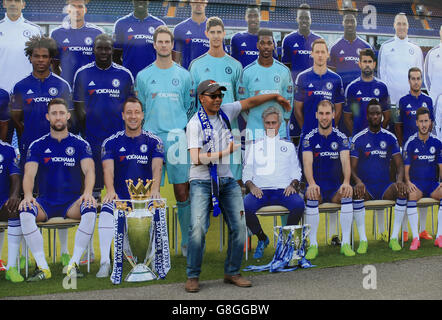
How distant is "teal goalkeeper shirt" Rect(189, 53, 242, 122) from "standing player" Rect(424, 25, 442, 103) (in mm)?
2557

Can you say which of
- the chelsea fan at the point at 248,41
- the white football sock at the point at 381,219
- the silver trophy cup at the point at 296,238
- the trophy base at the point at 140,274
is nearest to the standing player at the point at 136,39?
the chelsea fan at the point at 248,41

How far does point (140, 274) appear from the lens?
Answer: 4469mm

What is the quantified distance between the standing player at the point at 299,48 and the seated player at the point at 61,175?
2.29 meters

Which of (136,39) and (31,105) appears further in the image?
(136,39)

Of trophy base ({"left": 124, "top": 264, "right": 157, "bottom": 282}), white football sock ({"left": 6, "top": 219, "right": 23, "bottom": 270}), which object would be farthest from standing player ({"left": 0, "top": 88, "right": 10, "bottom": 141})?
trophy base ({"left": 124, "top": 264, "right": 157, "bottom": 282})

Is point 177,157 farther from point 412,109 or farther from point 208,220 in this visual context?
point 412,109

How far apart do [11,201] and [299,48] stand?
134 inches

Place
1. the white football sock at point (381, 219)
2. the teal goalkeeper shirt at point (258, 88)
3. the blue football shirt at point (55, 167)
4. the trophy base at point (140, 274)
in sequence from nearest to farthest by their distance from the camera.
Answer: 1. the trophy base at point (140, 274)
2. the blue football shirt at point (55, 167)
3. the teal goalkeeper shirt at point (258, 88)
4. the white football sock at point (381, 219)

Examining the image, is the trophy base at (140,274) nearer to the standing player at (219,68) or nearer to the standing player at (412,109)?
the standing player at (219,68)

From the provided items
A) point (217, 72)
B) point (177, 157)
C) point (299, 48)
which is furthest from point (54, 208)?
point (299, 48)

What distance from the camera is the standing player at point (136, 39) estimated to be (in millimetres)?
5273

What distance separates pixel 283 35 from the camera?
225 inches
